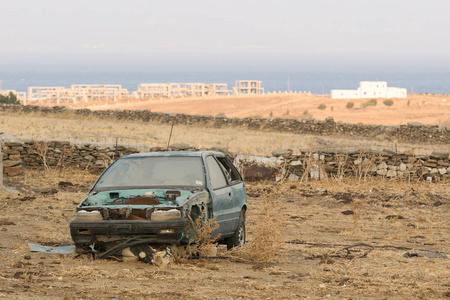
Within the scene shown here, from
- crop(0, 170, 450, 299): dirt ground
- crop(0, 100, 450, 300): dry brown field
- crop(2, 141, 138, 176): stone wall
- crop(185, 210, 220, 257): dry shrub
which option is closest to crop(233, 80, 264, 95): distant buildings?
crop(2, 141, 138, 176): stone wall

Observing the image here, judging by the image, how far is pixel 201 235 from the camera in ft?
28.7

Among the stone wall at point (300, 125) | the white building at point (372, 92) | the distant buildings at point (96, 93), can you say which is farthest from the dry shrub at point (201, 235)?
the white building at point (372, 92)

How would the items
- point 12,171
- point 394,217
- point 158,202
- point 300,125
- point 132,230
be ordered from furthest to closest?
point 300,125
point 12,171
point 394,217
point 158,202
point 132,230

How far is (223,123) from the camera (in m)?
39.2

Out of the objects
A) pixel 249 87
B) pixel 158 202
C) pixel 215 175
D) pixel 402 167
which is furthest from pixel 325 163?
pixel 249 87

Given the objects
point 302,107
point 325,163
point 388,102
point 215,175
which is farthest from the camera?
point 302,107

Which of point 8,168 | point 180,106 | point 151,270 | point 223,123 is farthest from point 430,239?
point 180,106

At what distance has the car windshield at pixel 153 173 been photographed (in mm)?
9500

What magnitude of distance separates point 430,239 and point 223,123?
27.3m

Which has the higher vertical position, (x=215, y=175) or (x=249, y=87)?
(x=249, y=87)

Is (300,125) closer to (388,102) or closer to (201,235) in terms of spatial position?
(201,235)

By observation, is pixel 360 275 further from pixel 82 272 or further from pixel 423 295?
pixel 82 272

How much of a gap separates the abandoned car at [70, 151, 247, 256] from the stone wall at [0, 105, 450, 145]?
25.5 meters

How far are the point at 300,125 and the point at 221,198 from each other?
28.4m
